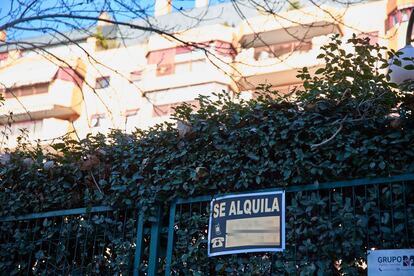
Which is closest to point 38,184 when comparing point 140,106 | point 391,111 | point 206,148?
point 206,148

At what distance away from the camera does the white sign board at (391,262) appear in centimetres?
392

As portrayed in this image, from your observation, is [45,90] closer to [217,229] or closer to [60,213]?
[60,213]

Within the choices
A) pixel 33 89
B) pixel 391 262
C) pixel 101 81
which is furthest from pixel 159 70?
pixel 391 262

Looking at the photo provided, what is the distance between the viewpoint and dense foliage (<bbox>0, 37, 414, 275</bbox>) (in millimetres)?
4270

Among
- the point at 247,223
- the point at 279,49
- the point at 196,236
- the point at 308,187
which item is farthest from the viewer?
the point at 279,49

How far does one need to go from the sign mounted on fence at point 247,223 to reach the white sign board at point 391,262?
0.64 m

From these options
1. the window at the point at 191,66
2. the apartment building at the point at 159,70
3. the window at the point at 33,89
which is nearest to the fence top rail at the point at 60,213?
the apartment building at the point at 159,70

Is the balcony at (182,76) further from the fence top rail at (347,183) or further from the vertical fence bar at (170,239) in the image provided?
the fence top rail at (347,183)

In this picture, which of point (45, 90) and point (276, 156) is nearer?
point (276, 156)

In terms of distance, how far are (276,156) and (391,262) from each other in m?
1.17

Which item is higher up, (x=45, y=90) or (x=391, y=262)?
(x=45, y=90)

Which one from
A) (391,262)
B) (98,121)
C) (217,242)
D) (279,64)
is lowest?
(391,262)

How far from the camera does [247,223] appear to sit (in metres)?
4.67

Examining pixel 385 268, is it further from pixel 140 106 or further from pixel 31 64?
pixel 31 64
